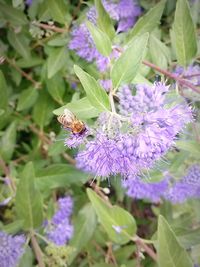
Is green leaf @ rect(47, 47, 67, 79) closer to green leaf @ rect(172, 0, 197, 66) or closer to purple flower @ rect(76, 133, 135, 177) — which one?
green leaf @ rect(172, 0, 197, 66)

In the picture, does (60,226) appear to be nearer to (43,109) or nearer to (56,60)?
(43,109)

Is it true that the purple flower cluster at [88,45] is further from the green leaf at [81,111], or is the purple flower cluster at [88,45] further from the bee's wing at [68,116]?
the bee's wing at [68,116]

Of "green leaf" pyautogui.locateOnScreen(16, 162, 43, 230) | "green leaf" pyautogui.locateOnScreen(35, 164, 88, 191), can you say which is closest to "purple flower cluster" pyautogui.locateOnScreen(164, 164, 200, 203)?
"green leaf" pyautogui.locateOnScreen(35, 164, 88, 191)

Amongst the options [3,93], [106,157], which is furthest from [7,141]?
[106,157]

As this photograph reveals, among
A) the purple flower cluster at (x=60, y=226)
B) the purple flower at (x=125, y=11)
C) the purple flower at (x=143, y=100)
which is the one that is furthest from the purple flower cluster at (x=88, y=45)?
the purple flower cluster at (x=60, y=226)

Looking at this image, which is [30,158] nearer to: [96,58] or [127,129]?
[96,58]

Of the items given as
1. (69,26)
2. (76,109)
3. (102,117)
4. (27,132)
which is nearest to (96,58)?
(69,26)
